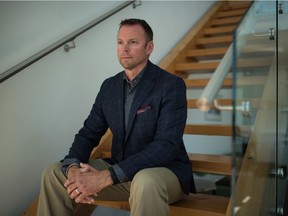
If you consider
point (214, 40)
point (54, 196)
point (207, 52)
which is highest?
point (214, 40)

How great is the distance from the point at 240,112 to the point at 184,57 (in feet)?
7.06

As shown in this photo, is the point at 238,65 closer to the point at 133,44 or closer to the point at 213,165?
the point at 133,44

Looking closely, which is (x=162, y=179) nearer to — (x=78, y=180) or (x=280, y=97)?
(x=78, y=180)

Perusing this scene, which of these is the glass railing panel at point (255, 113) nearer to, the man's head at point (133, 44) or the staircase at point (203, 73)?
the staircase at point (203, 73)

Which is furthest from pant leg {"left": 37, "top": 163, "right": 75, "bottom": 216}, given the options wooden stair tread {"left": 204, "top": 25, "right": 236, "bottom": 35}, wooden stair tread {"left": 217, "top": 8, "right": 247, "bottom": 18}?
wooden stair tread {"left": 217, "top": 8, "right": 247, "bottom": 18}

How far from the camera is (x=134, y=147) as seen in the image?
1.48 m

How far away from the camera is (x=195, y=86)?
2.52m

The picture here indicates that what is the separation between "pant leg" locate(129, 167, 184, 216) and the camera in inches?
45.4

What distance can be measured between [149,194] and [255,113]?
488mm

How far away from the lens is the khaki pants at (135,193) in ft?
3.80

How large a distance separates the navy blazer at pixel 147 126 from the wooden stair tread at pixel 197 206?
0.07 metres

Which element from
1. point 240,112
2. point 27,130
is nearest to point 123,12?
point 27,130

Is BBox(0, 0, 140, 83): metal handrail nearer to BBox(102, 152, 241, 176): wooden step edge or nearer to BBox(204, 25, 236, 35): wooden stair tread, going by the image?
BBox(102, 152, 241, 176): wooden step edge

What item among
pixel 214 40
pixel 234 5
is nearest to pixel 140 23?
pixel 214 40
